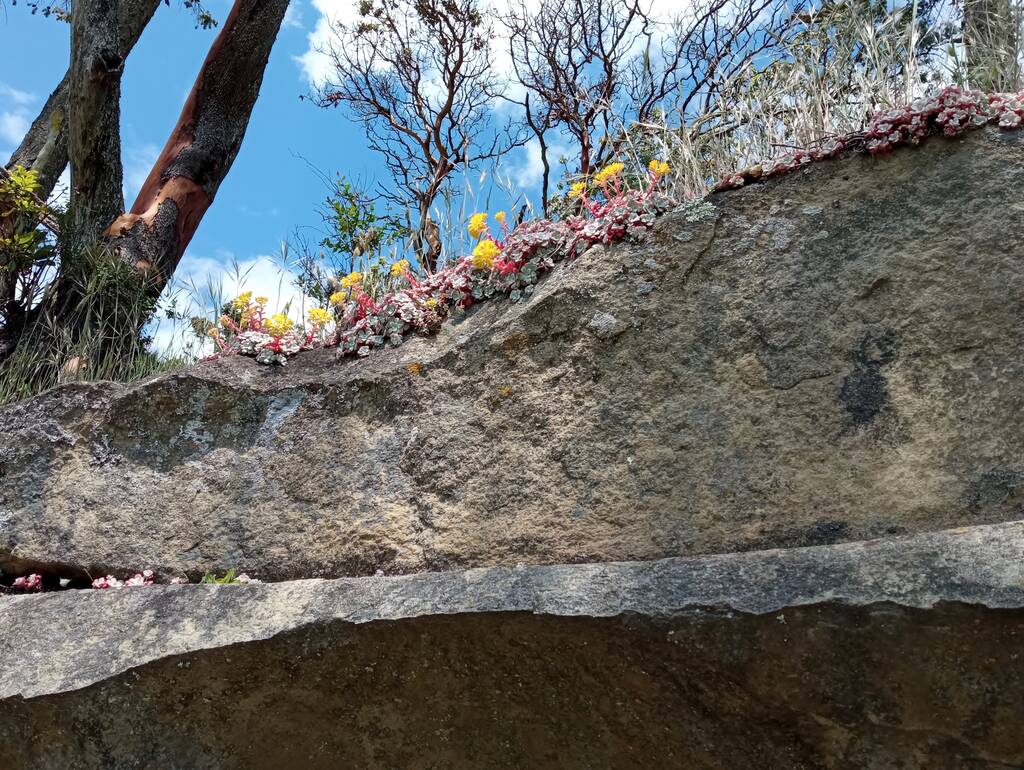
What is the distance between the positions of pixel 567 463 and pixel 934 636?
142 centimetres

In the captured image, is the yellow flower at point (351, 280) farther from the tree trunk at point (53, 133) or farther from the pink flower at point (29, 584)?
the tree trunk at point (53, 133)

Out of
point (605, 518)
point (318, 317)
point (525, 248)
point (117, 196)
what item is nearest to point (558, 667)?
point (605, 518)

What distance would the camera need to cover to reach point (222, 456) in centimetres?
361

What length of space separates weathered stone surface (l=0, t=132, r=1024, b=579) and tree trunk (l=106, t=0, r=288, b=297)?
10.8ft

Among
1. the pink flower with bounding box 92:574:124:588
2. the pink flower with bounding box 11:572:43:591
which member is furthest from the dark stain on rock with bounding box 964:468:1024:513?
the pink flower with bounding box 11:572:43:591

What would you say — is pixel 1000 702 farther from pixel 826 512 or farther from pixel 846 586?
pixel 826 512

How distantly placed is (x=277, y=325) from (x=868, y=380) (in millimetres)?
2643

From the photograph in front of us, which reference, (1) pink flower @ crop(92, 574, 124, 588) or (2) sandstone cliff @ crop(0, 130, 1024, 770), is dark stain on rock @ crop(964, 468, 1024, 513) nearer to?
(2) sandstone cliff @ crop(0, 130, 1024, 770)

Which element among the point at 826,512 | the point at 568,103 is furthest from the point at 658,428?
the point at 568,103

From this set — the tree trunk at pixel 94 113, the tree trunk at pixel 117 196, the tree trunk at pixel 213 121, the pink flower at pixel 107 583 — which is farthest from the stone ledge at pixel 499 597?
the tree trunk at pixel 213 121

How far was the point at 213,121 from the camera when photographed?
693cm

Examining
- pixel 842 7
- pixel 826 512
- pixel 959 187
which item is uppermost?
pixel 842 7

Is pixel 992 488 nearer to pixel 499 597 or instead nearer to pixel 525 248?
pixel 499 597

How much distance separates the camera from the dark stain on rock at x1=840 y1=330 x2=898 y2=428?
111 inches
